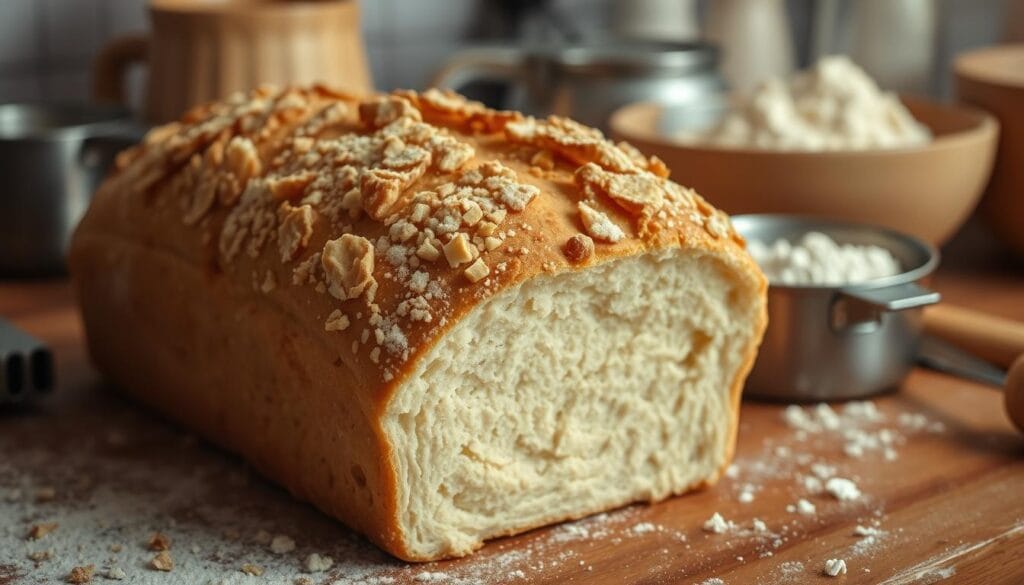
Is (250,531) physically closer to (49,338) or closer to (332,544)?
(332,544)

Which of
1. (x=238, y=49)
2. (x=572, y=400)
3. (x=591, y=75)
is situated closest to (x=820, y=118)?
(x=591, y=75)

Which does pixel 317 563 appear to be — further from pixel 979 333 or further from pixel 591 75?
pixel 591 75

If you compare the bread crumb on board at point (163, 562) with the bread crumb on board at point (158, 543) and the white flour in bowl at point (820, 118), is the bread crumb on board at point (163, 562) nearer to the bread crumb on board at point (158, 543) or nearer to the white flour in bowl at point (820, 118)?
the bread crumb on board at point (158, 543)

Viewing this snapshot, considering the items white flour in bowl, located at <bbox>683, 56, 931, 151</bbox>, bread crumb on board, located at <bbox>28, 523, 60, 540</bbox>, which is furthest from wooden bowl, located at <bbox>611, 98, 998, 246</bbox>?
bread crumb on board, located at <bbox>28, 523, 60, 540</bbox>

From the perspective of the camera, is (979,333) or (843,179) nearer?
(979,333)

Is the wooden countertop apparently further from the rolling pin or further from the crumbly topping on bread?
the crumbly topping on bread

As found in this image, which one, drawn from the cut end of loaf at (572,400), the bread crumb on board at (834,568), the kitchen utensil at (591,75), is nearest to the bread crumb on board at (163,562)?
the cut end of loaf at (572,400)

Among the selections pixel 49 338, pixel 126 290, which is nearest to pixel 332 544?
pixel 126 290
